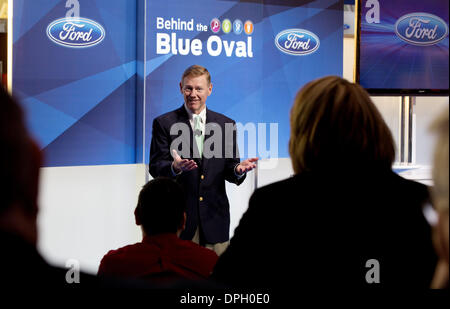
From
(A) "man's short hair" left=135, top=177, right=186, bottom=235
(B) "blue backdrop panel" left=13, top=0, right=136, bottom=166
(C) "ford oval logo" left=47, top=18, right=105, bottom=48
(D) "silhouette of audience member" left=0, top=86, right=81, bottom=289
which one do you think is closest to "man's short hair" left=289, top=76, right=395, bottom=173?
(A) "man's short hair" left=135, top=177, right=186, bottom=235

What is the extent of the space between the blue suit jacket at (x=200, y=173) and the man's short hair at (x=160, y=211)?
4.09 ft

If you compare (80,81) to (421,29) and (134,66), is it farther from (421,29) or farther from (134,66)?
(421,29)

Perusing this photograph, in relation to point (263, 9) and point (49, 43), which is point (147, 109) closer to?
point (49, 43)

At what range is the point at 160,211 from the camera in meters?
1.94

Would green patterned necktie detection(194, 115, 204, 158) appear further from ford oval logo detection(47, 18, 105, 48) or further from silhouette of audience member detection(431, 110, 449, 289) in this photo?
silhouette of audience member detection(431, 110, 449, 289)

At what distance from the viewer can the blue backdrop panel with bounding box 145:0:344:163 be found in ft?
13.1

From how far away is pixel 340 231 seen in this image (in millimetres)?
1220

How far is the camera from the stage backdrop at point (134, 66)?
3.77 metres

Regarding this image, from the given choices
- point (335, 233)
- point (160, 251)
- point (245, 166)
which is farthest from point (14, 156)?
point (245, 166)

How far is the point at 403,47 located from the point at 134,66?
223 cm

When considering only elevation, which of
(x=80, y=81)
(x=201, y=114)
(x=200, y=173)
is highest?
(x=80, y=81)

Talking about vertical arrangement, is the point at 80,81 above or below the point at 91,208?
above
